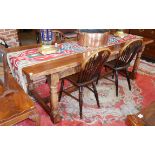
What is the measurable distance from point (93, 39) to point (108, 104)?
90 centimetres

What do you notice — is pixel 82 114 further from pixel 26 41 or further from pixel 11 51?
pixel 26 41

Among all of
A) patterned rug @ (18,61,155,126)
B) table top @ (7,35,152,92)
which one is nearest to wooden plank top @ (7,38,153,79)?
table top @ (7,35,152,92)

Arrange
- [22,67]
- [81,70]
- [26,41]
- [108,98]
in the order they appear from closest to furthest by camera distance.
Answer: [22,67] < [81,70] < [108,98] < [26,41]

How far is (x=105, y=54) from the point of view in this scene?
6.72 ft

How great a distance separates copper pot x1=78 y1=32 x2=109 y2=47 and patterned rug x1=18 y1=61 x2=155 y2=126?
2.50 ft

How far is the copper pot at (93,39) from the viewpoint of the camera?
2.30m

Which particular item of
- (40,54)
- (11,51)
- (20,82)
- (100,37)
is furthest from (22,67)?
(100,37)

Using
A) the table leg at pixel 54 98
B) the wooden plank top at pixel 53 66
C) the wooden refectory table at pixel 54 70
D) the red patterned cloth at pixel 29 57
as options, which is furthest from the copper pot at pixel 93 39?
the table leg at pixel 54 98

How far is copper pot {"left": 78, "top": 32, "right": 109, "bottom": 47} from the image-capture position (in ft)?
7.55

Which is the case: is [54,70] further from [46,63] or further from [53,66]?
[46,63]

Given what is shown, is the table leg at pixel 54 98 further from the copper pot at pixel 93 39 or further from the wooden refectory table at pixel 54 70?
the copper pot at pixel 93 39

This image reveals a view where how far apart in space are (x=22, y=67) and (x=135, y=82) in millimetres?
1982

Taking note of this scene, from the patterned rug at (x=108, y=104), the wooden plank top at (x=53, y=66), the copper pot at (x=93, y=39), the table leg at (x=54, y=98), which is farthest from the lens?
the copper pot at (x=93, y=39)

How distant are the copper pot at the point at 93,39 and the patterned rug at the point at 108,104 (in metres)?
0.76
